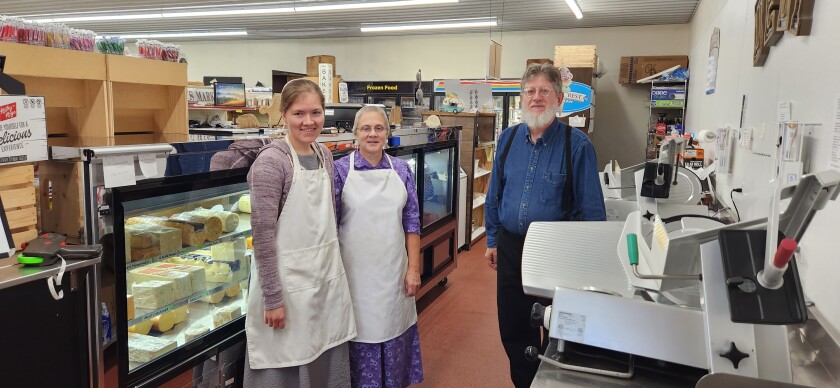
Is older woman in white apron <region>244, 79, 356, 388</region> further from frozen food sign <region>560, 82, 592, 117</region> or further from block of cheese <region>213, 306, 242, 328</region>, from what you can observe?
frozen food sign <region>560, 82, 592, 117</region>

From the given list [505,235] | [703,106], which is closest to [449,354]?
[505,235]

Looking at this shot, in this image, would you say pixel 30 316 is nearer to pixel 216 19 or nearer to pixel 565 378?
pixel 565 378

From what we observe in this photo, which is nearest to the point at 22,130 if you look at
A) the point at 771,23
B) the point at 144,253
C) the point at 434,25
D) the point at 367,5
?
the point at 144,253

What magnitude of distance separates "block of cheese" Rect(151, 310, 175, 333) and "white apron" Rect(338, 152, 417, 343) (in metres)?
0.83

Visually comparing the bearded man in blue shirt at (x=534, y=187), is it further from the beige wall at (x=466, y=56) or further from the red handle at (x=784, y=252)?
the beige wall at (x=466, y=56)

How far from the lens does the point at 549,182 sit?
8.08 ft

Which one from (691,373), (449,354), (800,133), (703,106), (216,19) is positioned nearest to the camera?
(691,373)

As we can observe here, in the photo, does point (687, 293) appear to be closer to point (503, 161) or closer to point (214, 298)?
point (503, 161)

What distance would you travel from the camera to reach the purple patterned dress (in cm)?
259

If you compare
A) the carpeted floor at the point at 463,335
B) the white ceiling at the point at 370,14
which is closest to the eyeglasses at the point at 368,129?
the carpeted floor at the point at 463,335

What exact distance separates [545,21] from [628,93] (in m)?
2.11

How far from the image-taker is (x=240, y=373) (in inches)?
99.2

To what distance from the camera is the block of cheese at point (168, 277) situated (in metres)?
2.38

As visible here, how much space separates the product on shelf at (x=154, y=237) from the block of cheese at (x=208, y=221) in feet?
0.43
